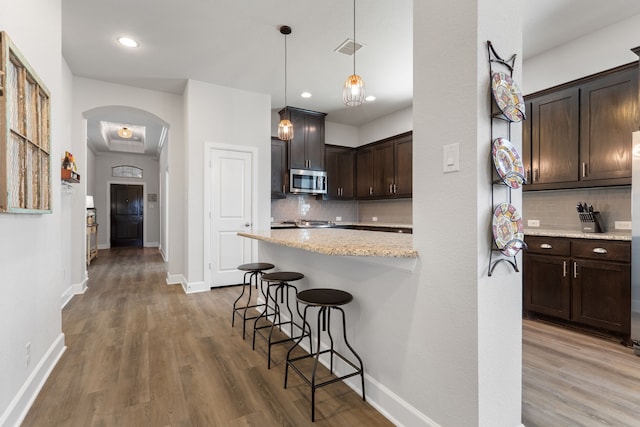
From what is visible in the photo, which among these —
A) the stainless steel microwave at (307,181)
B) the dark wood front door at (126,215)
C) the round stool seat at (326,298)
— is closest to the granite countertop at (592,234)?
the round stool seat at (326,298)

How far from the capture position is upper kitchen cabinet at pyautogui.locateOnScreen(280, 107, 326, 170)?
5.50 meters

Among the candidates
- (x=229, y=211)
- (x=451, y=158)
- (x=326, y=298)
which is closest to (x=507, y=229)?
(x=451, y=158)

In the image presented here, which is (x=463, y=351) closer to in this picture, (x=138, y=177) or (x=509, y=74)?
(x=509, y=74)

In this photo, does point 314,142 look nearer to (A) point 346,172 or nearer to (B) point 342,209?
(A) point 346,172

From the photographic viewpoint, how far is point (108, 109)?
4.49m

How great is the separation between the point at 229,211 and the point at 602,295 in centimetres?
428

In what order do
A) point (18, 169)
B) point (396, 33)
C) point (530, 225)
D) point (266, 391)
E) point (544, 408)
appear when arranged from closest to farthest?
1. point (18, 169)
2. point (544, 408)
3. point (266, 391)
4. point (396, 33)
5. point (530, 225)

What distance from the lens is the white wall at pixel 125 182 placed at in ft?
29.8

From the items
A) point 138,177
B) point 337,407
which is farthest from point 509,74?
point 138,177

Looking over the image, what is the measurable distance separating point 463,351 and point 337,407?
2.79 feet

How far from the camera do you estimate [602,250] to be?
2752 millimetres

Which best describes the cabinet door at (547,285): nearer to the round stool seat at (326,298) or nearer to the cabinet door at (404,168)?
the cabinet door at (404,168)

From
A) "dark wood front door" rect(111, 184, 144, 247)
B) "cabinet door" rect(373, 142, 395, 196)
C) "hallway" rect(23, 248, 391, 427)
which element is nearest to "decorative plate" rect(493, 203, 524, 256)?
"hallway" rect(23, 248, 391, 427)

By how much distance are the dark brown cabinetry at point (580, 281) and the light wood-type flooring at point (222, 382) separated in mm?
181
